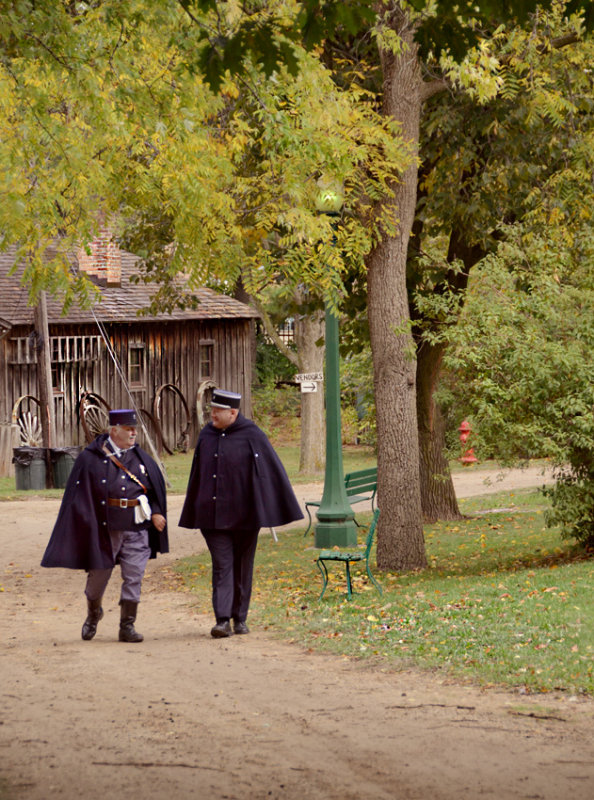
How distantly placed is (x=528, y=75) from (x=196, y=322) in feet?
72.8

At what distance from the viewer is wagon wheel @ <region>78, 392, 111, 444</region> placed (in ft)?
105

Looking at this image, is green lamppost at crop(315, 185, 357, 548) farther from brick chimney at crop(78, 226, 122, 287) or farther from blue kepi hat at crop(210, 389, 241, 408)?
brick chimney at crop(78, 226, 122, 287)

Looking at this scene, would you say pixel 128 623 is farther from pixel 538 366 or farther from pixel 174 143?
pixel 174 143

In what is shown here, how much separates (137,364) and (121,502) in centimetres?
2487

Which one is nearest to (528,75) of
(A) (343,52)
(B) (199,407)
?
(A) (343,52)

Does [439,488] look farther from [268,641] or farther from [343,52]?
[268,641]

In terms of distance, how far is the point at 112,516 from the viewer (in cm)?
996

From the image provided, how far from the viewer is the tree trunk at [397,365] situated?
13664mm

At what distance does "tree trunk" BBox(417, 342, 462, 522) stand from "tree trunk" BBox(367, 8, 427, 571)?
4.28 meters

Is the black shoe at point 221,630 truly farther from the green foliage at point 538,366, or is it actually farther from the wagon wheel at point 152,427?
the wagon wheel at point 152,427

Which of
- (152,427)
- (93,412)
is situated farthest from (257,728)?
(152,427)

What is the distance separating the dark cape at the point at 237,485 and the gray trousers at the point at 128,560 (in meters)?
0.45

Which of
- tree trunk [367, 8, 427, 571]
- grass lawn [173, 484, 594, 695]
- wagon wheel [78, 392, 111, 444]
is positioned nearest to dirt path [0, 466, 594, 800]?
grass lawn [173, 484, 594, 695]

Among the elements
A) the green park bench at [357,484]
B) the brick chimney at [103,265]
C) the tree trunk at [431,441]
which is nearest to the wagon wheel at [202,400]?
the brick chimney at [103,265]
